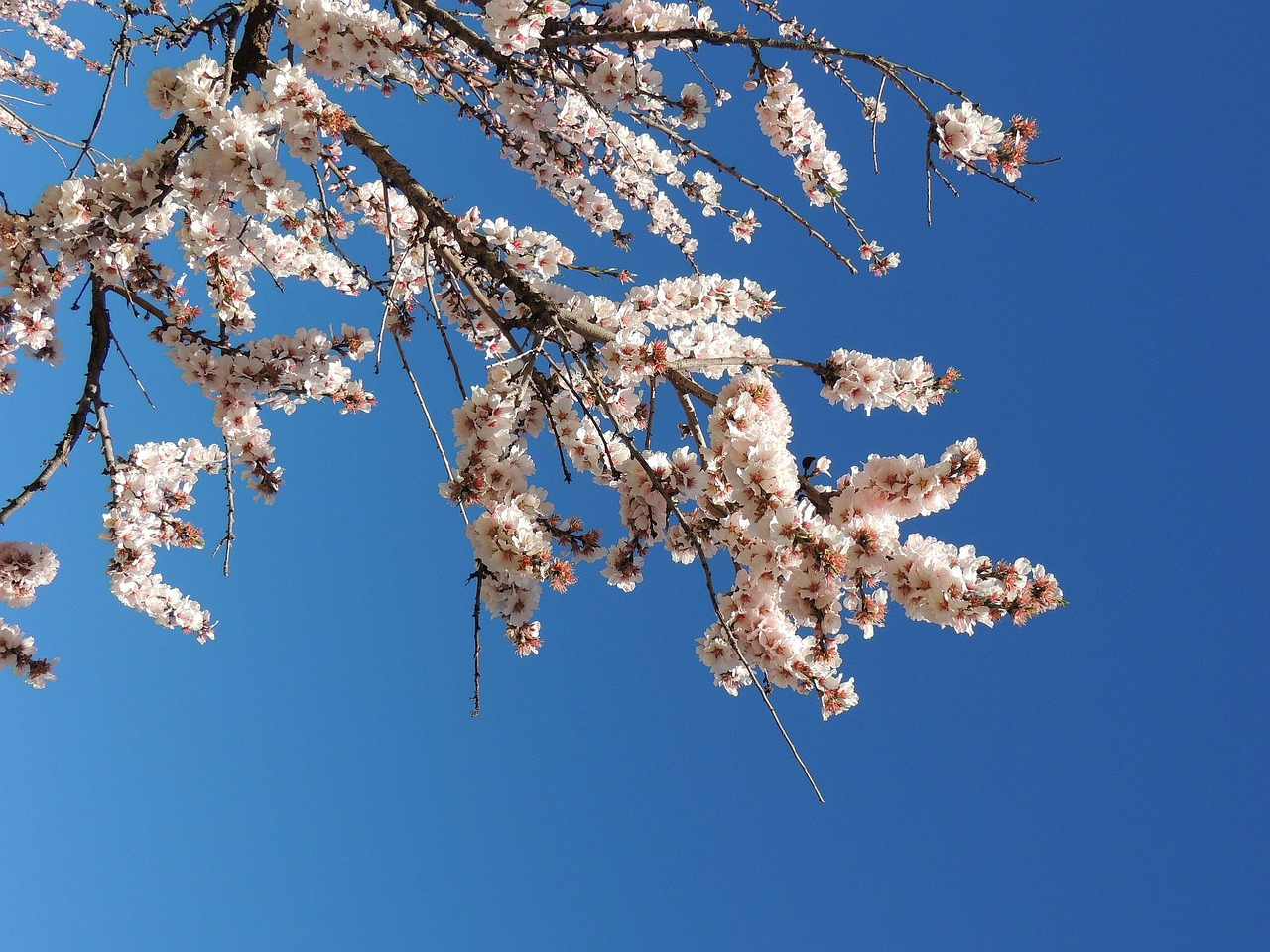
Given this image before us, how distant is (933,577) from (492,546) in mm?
1672

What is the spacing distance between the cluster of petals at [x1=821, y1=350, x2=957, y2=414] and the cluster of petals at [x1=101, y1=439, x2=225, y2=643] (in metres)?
4.05

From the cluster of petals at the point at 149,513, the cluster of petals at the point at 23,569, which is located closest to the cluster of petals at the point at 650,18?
the cluster of petals at the point at 149,513

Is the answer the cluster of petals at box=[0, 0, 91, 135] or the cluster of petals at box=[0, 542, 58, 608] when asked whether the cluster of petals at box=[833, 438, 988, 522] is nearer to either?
the cluster of petals at box=[0, 542, 58, 608]

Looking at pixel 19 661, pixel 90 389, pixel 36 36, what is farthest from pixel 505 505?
pixel 36 36

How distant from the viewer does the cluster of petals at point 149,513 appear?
14.3 ft

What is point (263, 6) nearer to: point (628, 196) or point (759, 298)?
point (628, 196)

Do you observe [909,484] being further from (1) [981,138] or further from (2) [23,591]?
(2) [23,591]

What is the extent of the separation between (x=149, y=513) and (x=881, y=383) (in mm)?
4359

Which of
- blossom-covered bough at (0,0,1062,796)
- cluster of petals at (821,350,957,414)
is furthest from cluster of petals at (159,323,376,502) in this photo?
cluster of petals at (821,350,957,414)

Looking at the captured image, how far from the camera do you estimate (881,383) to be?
2896 millimetres

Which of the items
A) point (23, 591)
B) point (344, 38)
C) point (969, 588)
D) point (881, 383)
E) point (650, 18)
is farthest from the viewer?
point (23, 591)

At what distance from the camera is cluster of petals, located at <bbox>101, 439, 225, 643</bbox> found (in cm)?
436

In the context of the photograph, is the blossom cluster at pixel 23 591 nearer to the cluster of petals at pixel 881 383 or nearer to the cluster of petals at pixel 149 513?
the cluster of petals at pixel 149 513

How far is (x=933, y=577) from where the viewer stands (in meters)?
2.65
